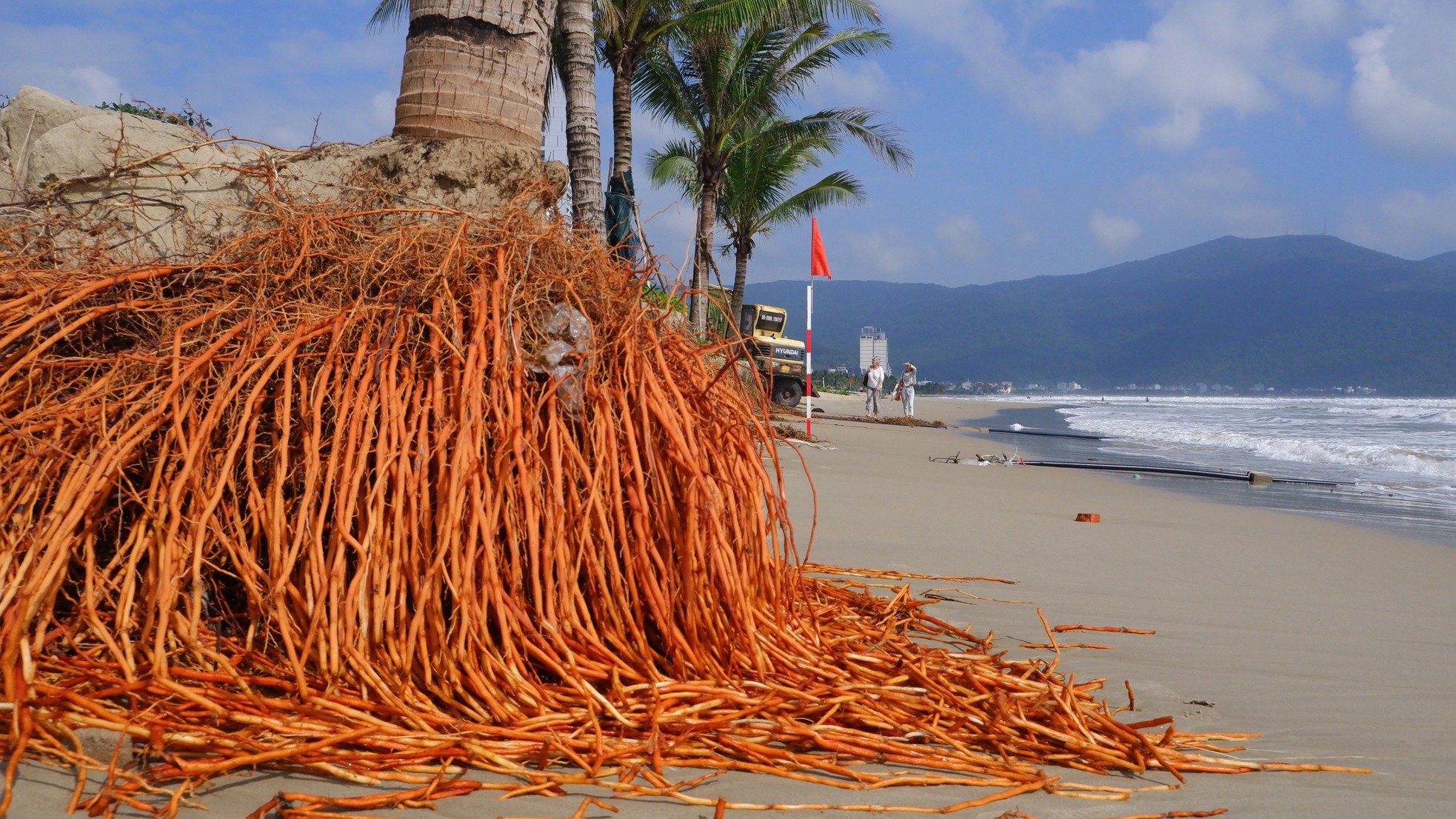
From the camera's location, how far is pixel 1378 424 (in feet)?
82.3

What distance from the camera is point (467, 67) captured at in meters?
2.62

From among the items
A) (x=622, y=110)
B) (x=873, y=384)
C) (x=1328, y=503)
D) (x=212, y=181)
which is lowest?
(x=1328, y=503)

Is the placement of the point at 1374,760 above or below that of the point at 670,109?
below

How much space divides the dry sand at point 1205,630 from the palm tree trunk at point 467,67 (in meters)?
1.96

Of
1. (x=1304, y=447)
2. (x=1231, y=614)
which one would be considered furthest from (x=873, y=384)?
(x=1231, y=614)

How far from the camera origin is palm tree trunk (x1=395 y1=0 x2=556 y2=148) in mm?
2613

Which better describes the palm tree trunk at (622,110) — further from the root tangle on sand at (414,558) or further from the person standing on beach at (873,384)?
the root tangle on sand at (414,558)

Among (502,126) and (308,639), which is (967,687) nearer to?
(308,639)

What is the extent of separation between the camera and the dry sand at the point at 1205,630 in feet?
4.96

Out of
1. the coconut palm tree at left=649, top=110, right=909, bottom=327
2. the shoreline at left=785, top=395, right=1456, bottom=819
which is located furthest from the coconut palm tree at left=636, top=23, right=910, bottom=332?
the shoreline at left=785, top=395, right=1456, bottom=819

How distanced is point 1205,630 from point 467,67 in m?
3.31

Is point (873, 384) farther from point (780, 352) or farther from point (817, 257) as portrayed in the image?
point (817, 257)

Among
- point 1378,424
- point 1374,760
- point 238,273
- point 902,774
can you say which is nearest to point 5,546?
point 238,273

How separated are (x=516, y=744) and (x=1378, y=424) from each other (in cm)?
3059
